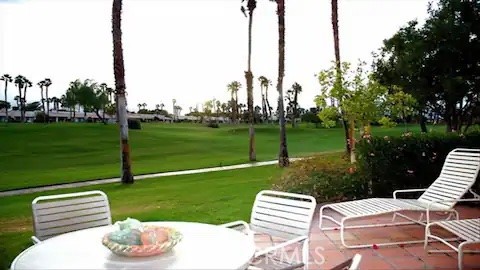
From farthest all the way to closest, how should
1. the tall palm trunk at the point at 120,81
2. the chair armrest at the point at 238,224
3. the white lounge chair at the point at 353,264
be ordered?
1. the tall palm trunk at the point at 120,81
2. the chair armrest at the point at 238,224
3. the white lounge chair at the point at 353,264

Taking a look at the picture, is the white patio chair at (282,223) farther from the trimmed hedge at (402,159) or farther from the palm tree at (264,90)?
the palm tree at (264,90)

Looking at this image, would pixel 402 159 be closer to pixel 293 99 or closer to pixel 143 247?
pixel 143 247

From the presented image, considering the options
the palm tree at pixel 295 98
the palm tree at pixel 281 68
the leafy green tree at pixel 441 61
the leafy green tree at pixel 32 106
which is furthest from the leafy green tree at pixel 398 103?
the leafy green tree at pixel 32 106

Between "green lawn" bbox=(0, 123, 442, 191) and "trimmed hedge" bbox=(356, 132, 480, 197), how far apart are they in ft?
28.7

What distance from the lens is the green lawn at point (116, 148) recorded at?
1459 centimetres

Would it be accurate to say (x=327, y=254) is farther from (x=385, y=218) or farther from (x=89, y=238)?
(x=89, y=238)

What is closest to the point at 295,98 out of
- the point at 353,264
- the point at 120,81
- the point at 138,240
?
the point at 120,81

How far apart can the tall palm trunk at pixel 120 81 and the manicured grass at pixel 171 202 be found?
22.0 inches

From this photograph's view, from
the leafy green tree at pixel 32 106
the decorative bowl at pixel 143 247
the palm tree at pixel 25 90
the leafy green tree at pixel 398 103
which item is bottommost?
the decorative bowl at pixel 143 247

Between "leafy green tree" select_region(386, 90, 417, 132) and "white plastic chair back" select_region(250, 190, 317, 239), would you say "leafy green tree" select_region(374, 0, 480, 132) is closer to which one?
"leafy green tree" select_region(386, 90, 417, 132)


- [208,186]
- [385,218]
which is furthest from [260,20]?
[385,218]

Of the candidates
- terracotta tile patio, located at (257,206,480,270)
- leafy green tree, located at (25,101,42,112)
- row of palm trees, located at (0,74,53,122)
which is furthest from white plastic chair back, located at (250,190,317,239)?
leafy green tree, located at (25,101,42,112)

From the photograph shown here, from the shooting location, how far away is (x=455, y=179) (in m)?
5.24

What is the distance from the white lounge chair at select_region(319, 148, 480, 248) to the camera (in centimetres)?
444
